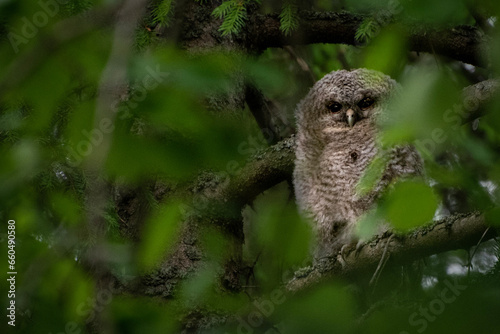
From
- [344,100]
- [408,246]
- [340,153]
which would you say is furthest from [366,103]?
[408,246]

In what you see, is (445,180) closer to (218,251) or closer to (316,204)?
(218,251)

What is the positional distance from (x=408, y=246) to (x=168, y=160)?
28.9 inches

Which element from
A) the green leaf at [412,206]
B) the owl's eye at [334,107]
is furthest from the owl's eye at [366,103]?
the green leaf at [412,206]

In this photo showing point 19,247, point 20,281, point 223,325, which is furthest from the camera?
point 19,247

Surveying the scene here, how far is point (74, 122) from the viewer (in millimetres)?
1312

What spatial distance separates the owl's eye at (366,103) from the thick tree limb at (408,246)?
4.61 ft

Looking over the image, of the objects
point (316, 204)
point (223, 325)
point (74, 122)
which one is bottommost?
point (316, 204)

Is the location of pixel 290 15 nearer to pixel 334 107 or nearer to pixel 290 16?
pixel 290 16

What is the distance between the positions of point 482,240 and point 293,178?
1.44 m

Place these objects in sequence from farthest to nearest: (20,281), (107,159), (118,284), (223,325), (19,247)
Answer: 1. (19,247)
2. (20,281)
3. (118,284)
4. (223,325)
5. (107,159)

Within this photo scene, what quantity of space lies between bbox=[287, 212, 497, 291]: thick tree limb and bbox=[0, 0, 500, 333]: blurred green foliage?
0.06 metres

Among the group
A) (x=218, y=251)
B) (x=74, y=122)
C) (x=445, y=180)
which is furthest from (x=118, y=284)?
(x=445, y=180)

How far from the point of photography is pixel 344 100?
10.7 feet

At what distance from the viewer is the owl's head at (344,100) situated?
3.12 metres
